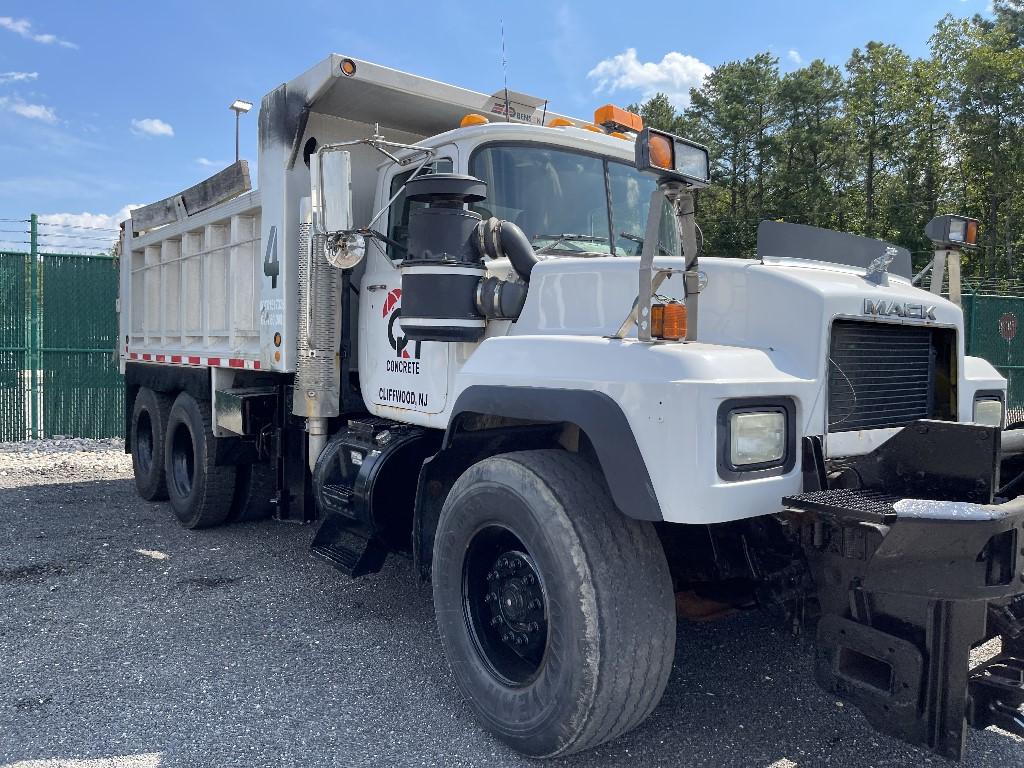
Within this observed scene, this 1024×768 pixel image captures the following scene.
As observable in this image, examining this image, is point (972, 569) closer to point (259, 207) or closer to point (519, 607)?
point (519, 607)

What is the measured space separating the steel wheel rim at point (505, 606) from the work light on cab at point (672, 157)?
4.60 feet

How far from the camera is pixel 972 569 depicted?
2.28 m

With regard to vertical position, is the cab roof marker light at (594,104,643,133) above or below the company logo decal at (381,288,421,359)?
above

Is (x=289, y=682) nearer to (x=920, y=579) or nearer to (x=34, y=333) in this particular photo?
(x=920, y=579)

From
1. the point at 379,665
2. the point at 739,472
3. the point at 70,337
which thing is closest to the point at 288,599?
the point at 379,665

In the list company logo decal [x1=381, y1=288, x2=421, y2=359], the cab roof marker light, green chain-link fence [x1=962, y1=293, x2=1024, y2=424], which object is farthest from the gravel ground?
green chain-link fence [x1=962, y1=293, x2=1024, y2=424]

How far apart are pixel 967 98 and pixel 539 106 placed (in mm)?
31462

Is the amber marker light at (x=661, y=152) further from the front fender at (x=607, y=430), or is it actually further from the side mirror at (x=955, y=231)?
the side mirror at (x=955, y=231)

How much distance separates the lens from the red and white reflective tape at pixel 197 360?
5.73 metres

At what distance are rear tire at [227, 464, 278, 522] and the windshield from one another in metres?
3.48

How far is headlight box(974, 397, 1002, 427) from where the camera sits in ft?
12.2

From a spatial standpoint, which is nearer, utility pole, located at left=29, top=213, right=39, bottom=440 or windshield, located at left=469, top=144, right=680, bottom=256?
windshield, located at left=469, top=144, right=680, bottom=256

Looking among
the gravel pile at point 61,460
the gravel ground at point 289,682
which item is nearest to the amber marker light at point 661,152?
the gravel ground at point 289,682

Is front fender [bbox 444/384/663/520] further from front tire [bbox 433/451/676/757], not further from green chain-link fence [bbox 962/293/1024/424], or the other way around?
green chain-link fence [bbox 962/293/1024/424]
